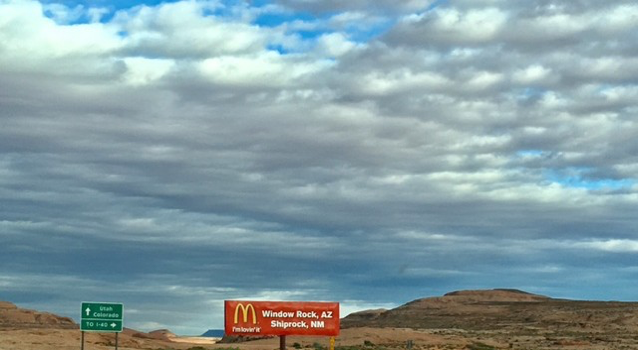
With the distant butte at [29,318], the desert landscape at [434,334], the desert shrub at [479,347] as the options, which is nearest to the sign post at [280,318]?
the desert landscape at [434,334]

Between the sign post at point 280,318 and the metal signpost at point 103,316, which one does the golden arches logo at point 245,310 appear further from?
the metal signpost at point 103,316

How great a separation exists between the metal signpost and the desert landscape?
21.4 meters

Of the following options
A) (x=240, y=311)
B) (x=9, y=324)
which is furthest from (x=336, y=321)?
(x=9, y=324)

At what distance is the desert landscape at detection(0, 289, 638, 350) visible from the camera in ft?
278

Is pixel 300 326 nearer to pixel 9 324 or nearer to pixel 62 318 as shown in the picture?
pixel 9 324

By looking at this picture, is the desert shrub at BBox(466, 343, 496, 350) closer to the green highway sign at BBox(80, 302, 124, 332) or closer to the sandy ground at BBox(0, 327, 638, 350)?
the sandy ground at BBox(0, 327, 638, 350)

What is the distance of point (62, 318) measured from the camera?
176 m

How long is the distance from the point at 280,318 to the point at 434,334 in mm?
76239

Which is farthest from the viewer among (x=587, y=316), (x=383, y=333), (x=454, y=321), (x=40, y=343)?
(x=454, y=321)

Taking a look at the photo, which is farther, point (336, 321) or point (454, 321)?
point (454, 321)

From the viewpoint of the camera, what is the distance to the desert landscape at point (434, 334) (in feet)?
278

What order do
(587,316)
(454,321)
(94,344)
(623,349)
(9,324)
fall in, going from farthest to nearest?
(454,321) < (587,316) < (9,324) < (623,349) < (94,344)

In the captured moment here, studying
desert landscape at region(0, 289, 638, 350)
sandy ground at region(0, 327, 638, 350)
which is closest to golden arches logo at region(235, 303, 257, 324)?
sandy ground at region(0, 327, 638, 350)

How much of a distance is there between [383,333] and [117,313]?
212 feet
